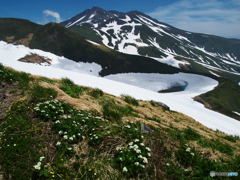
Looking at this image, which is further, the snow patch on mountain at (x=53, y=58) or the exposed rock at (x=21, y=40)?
the exposed rock at (x=21, y=40)

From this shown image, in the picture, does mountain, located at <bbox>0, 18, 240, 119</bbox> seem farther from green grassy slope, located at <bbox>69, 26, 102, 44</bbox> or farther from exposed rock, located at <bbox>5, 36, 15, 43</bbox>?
green grassy slope, located at <bbox>69, 26, 102, 44</bbox>

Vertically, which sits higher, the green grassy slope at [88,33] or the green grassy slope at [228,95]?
the green grassy slope at [88,33]

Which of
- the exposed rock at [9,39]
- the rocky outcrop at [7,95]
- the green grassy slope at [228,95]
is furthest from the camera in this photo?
the exposed rock at [9,39]

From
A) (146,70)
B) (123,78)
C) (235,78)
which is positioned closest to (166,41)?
(235,78)

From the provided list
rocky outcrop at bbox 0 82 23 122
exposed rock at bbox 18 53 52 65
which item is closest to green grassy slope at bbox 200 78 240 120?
rocky outcrop at bbox 0 82 23 122

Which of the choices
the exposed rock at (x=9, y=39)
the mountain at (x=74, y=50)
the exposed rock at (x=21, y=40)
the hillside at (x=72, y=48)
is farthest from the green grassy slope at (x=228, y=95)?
the exposed rock at (x=9, y=39)

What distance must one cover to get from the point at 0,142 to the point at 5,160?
1.98ft

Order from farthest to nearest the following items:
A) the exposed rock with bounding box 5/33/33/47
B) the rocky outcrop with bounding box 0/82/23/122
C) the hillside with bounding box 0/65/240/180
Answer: the exposed rock with bounding box 5/33/33/47 < the rocky outcrop with bounding box 0/82/23/122 < the hillside with bounding box 0/65/240/180

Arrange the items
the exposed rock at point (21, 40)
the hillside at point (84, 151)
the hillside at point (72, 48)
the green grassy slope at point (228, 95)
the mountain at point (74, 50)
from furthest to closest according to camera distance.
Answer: the hillside at point (72, 48) < the mountain at point (74, 50) < the exposed rock at point (21, 40) < the green grassy slope at point (228, 95) < the hillside at point (84, 151)

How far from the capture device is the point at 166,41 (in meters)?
196

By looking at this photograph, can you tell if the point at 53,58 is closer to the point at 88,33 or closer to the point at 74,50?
the point at 74,50

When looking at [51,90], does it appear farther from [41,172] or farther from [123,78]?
[123,78]

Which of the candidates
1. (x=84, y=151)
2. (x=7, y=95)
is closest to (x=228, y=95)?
(x=84, y=151)

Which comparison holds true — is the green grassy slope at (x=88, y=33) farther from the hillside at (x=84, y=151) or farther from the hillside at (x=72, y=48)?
the hillside at (x=84, y=151)
